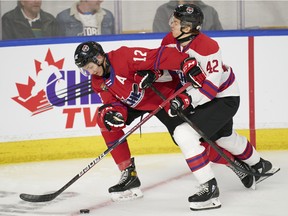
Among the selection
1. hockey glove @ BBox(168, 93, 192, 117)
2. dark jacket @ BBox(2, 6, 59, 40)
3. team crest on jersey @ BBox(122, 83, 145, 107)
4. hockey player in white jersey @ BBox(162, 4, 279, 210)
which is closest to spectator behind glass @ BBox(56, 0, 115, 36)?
dark jacket @ BBox(2, 6, 59, 40)

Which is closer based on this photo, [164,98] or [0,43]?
[164,98]

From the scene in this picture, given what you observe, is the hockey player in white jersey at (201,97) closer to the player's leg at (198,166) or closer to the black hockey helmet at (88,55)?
the player's leg at (198,166)

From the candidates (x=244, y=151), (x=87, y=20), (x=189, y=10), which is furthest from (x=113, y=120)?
(x=87, y=20)

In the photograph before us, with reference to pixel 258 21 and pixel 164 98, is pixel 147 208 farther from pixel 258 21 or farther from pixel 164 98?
pixel 258 21

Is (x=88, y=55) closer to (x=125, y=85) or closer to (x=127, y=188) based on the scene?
(x=125, y=85)

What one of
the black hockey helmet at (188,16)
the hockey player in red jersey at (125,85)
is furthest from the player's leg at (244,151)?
the black hockey helmet at (188,16)

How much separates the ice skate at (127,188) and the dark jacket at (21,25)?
1505mm

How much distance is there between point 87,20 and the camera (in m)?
5.50

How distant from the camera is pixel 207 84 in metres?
4.00

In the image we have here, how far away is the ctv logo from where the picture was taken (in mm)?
5332

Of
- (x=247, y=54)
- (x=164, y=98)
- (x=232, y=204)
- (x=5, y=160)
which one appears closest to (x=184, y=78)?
(x=164, y=98)

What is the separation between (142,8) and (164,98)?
1481 millimetres

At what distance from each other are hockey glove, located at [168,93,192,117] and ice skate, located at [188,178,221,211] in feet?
1.30

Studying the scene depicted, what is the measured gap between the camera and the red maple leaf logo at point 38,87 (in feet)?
17.5
